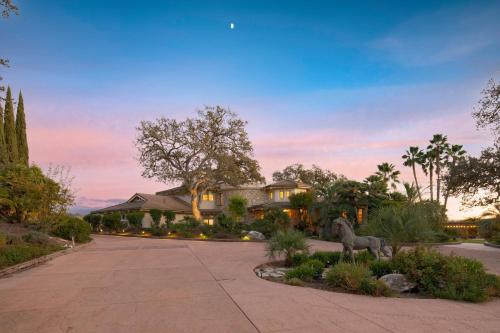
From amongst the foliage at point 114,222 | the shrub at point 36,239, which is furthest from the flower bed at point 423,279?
the foliage at point 114,222

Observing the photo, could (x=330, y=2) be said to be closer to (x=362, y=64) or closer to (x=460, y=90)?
(x=362, y=64)

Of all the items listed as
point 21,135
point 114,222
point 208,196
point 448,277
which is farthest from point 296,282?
point 21,135

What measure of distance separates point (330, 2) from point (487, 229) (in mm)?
20737

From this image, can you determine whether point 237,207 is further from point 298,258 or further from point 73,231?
point 298,258

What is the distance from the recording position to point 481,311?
6.55 meters

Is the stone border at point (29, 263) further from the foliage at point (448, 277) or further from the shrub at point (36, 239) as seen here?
the foliage at point (448, 277)

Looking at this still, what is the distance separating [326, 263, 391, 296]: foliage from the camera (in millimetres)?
7715

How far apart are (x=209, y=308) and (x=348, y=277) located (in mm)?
3574

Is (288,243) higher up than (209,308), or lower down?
higher up

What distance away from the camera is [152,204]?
→ 4191cm

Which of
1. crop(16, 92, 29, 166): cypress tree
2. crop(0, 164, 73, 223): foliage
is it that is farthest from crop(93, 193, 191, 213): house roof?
crop(0, 164, 73, 223): foliage

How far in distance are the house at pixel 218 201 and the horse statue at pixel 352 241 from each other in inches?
1088

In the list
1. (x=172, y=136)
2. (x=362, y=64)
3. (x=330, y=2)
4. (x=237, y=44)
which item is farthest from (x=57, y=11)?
(x=172, y=136)

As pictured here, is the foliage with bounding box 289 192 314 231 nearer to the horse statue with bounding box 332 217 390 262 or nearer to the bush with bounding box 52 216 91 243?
the bush with bounding box 52 216 91 243
